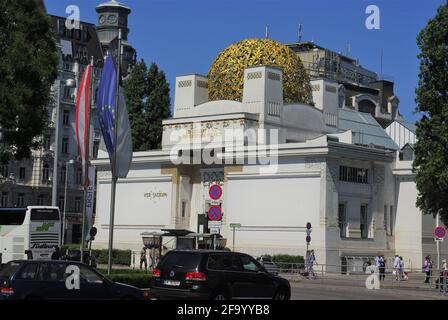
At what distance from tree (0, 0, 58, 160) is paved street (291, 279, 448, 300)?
1221 cm

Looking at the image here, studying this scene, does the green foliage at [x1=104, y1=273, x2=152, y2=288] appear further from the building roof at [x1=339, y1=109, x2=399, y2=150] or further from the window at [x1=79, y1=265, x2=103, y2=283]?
the building roof at [x1=339, y1=109, x2=399, y2=150]

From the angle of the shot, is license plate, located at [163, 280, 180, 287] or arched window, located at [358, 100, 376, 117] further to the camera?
arched window, located at [358, 100, 376, 117]

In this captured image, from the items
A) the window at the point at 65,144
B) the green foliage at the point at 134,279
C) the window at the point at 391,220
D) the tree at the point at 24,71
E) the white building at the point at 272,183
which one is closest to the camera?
the green foliage at the point at 134,279

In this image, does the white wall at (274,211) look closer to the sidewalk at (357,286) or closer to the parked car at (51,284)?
the sidewalk at (357,286)

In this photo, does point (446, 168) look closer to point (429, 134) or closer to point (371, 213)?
point (429, 134)

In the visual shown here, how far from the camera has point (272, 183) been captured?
54.5 m

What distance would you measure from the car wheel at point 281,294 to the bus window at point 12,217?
21912 mm

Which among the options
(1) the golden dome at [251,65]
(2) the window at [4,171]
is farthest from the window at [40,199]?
(1) the golden dome at [251,65]

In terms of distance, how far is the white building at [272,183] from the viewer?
5259cm

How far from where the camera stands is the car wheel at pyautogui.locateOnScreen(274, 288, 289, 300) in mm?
23288

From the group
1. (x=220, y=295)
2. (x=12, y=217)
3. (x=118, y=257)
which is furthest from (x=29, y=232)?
(x=220, y=295)

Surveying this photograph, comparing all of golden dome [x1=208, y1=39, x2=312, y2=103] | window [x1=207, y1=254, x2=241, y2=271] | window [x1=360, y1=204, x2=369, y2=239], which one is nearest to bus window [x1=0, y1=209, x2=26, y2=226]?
window [x1=207, y1=254, x2=241, y2=271]

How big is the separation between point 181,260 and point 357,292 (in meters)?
14.7

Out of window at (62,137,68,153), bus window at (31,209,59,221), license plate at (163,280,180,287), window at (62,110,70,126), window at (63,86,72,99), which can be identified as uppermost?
window at (63,86,72,99)
